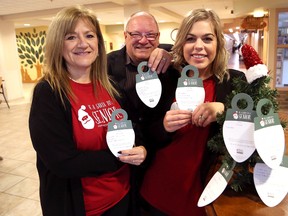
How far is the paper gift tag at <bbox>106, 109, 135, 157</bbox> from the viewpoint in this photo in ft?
3.33

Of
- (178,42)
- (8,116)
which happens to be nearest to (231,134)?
(178,42)

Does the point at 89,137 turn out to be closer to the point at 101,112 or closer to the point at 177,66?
the point at 101,112

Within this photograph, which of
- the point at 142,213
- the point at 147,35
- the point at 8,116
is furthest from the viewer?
the point at 8,116

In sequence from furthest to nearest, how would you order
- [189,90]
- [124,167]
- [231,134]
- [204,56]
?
[124,167] → [204,56] → [189,90] → [231,134]

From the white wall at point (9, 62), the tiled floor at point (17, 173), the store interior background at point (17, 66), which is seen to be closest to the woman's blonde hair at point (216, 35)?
the store interior background at point (17, 66)

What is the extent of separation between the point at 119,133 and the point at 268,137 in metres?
0.53

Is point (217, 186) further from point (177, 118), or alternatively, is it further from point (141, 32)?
point (141, 32)

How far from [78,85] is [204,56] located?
0.57 m

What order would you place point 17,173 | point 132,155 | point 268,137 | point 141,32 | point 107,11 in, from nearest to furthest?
point 268,137 → point 132,155 → point 141,32 → point 17,173 → point 107,11

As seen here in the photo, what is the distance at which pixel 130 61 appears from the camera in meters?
1.84

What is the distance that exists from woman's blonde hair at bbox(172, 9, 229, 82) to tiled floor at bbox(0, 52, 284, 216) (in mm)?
736

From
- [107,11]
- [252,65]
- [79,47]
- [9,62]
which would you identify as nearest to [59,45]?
[79,47]

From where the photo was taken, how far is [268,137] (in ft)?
2.43

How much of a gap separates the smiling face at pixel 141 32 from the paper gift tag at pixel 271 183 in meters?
1.15
